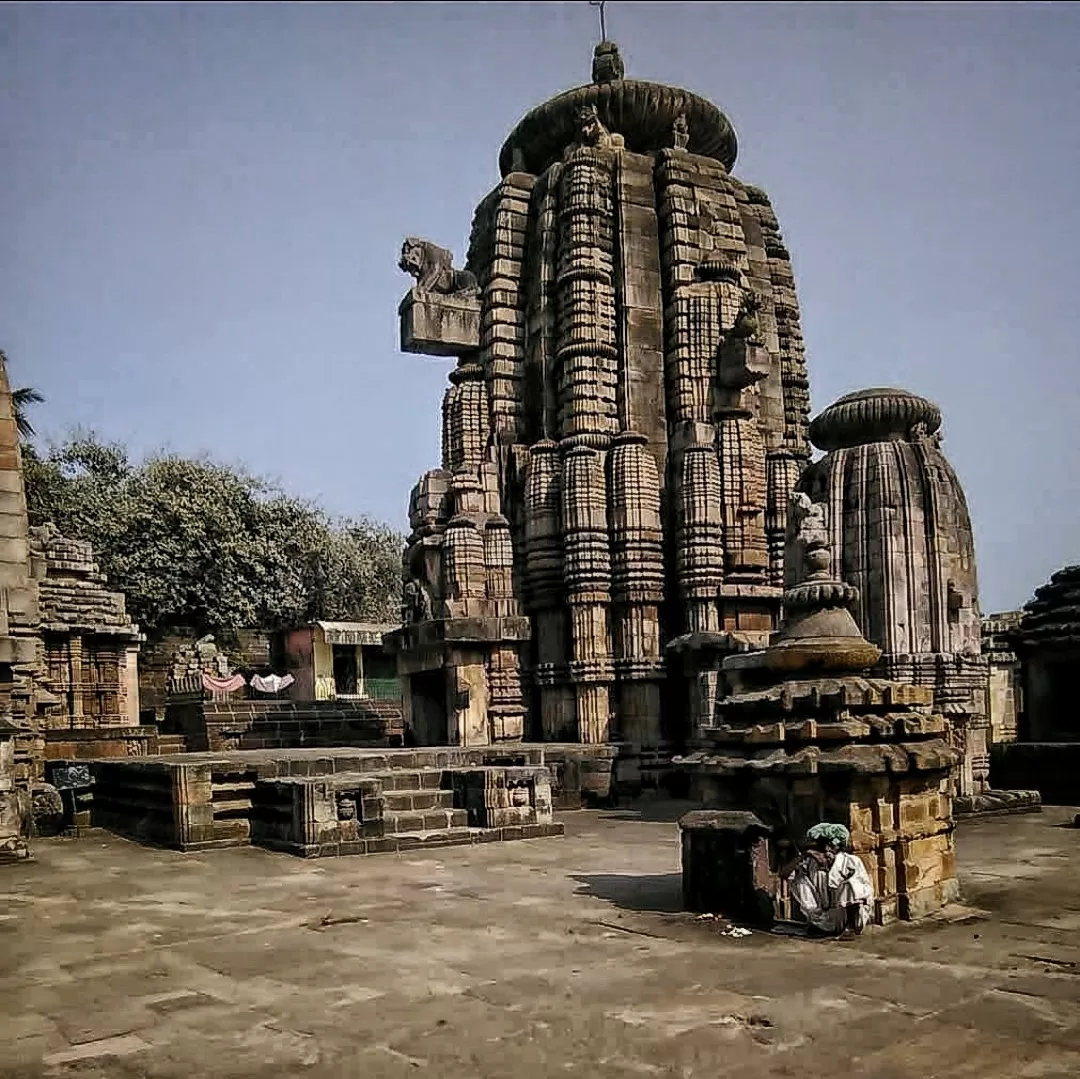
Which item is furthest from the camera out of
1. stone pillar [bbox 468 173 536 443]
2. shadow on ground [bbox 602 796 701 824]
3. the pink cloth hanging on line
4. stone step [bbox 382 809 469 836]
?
the pink cloth hanging on line

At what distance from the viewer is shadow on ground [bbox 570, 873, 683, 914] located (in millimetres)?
8773

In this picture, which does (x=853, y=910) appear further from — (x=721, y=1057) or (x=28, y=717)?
(x=28, y=717)

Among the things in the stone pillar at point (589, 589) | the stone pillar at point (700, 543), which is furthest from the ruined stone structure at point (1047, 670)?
the stone pillar at point (589, 589)

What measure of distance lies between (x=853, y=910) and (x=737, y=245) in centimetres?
1513

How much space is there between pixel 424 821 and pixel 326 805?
1.40m

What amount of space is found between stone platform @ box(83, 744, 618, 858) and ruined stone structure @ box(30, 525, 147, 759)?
10.2 metres

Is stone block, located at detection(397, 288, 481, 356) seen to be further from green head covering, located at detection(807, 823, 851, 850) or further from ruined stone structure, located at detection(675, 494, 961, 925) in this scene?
green head covering, located at detection(807, 823, 851, 850)

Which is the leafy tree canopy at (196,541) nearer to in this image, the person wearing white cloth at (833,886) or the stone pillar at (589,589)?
the stone pillar at (589,589)

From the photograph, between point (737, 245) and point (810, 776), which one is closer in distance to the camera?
point (810, 776)

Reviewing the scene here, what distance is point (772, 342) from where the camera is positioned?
20812 millimetres

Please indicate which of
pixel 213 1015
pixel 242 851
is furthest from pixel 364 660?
pixel 213 1015

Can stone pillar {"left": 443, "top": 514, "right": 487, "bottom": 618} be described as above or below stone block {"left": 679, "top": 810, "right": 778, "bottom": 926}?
above

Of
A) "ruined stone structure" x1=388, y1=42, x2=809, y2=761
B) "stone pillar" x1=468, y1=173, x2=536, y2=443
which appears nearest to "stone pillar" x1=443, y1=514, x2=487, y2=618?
"ruined stone structure" x1=388, y1=42, x2=809, y2=761

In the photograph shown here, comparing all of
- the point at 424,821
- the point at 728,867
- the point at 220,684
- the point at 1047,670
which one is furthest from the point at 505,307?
the point at 220,684
